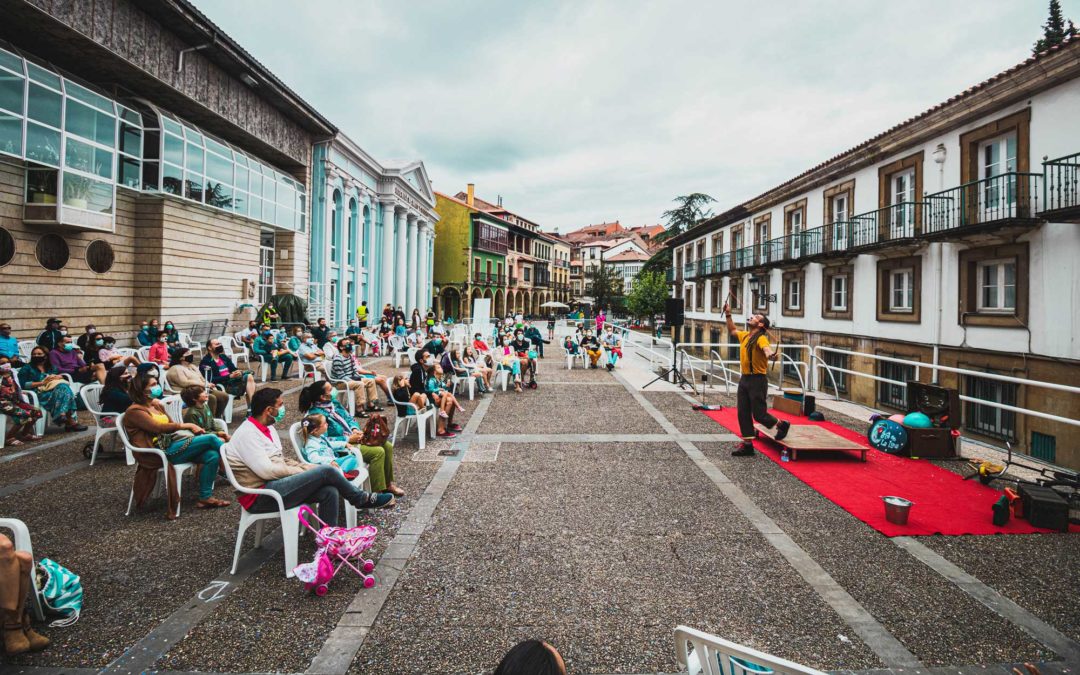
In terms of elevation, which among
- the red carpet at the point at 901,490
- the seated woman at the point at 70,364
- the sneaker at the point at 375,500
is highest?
the seated woman at the point at 70,364

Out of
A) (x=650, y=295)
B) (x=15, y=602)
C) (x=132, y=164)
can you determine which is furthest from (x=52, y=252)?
A: (x=650, y=295)

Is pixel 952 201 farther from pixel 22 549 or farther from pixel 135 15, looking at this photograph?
pixel 135 15

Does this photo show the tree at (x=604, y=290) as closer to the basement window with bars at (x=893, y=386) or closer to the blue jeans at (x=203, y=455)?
the basement window with bars at (x=893, y=386)

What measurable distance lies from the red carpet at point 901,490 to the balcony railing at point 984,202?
8.85 metres

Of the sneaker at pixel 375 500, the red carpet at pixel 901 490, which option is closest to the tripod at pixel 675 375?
the red carpet at pixel 901 490

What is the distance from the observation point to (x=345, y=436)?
588 centimetres

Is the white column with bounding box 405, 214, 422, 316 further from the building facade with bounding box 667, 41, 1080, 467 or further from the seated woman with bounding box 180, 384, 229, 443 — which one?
the seated woman with bounding box 180, 384, 229, 443

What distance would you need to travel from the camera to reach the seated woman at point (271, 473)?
162 inches

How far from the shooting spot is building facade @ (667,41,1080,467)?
464 inches

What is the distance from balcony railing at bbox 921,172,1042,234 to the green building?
41.6 m

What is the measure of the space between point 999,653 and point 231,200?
2247 cm

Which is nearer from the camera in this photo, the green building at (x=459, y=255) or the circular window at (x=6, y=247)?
the circular window at (x=6, y=247)

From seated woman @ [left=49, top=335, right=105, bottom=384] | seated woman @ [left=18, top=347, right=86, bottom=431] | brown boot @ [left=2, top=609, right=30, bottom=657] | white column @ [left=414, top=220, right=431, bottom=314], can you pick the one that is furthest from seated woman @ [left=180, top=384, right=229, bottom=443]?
white column @ [left=414, top=220, right=431, bottom=314]

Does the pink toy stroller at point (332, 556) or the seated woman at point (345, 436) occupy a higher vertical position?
the seated woman at point (345, 436)
